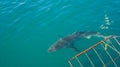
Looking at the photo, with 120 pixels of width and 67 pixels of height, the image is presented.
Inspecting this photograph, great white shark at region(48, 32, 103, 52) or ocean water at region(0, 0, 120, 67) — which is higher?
ocean water at region(0, 0, 120, 67)

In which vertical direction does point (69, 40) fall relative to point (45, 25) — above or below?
below

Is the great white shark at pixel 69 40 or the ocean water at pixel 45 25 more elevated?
the ocean water at pixel 45 25

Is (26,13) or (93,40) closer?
(93,40)

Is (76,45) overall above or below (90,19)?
below

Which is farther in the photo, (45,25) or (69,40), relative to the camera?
(45,25)

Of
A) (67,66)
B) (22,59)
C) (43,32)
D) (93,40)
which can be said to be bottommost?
(67,66)

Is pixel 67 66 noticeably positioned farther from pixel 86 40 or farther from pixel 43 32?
pixel 43 32

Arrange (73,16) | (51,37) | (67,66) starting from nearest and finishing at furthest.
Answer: (67,66) → (51,37) → (73,16)

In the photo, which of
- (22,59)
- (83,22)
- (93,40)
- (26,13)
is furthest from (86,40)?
(26,13)
